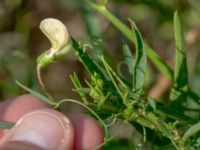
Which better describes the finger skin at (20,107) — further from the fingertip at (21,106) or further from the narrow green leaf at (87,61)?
the narrow green leaf at (87,61)

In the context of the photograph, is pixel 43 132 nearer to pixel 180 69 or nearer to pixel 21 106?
pixel 21 106

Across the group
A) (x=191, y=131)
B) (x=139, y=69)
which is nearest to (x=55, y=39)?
(x=139, y=69)

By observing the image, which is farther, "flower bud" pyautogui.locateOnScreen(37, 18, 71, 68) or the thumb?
the thumb

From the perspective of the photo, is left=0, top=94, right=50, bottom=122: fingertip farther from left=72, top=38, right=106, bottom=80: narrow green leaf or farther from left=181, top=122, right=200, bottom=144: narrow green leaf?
left=181, top=122, right=200, bottom=144: narrow green leaf

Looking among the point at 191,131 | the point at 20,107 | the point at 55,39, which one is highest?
the point at 55,39

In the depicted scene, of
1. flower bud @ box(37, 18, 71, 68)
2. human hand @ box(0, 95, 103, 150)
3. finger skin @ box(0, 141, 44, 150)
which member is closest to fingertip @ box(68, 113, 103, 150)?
human hand @ box(0, 95, 103, 150)

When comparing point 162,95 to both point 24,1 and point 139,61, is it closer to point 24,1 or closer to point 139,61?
point 24,1

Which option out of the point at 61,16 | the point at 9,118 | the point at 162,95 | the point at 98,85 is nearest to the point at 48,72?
the point at 61,16
